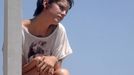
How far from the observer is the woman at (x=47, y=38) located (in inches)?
73.7

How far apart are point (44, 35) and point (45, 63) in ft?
1.05

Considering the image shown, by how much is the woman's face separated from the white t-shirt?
0.56 feet

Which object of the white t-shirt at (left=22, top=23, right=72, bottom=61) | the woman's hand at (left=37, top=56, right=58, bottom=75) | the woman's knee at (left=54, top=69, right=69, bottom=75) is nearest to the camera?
the woman's hand at (left=37, top=56, right=58, bottom=75)

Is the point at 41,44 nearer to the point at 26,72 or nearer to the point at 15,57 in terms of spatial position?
the point at 26,72

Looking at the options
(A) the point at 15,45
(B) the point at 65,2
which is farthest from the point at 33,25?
(A) the point at 15,45

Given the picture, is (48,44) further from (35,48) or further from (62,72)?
(62,72)

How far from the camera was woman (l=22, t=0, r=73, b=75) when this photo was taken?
187cm

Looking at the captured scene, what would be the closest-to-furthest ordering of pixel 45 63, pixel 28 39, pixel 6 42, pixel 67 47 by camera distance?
pixel 6 42
pixel 45 63
pixel 28 39
pixel 67 47

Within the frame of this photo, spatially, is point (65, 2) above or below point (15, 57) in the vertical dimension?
above

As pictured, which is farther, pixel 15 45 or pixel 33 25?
pixel 33 25

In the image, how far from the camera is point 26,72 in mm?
1865

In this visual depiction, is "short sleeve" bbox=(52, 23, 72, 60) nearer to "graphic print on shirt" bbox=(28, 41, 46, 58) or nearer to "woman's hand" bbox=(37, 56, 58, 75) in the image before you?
"graphic print on shirt" bbox=(28, 41, 46, 58)

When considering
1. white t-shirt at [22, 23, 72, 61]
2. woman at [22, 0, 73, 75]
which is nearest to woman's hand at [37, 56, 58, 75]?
woman at [22, 0, 73, 75]

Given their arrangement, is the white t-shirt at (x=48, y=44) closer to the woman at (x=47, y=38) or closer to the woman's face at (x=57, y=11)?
the woman at (x=47, y=38)
